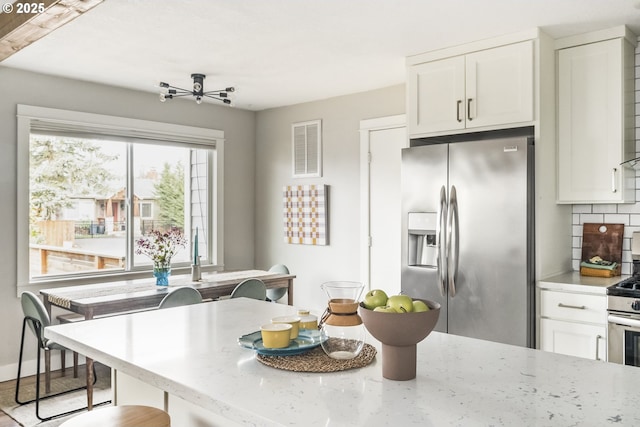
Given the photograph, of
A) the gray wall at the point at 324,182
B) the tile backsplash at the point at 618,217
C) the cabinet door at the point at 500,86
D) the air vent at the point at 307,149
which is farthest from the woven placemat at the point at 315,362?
the air vent at the point at 307,149

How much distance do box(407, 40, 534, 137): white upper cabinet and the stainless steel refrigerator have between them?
9.3 inches

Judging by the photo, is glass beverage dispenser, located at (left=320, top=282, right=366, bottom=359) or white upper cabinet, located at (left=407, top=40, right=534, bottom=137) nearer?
glass beverage dispenser, located at (left=320, top=282, right=366, bottom=359)

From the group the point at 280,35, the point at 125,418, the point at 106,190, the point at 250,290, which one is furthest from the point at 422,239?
the point at 106,190

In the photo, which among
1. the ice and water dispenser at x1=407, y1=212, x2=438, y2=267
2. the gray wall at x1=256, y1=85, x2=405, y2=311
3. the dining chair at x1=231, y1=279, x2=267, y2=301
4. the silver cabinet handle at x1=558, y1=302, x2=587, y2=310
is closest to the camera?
the silver cabinet handle at x1=558, y1=302, x2=587, y2=310

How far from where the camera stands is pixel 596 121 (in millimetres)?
3105

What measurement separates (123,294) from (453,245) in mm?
2245

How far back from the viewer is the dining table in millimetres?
3197

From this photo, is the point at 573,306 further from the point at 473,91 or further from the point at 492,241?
the point at 473,91

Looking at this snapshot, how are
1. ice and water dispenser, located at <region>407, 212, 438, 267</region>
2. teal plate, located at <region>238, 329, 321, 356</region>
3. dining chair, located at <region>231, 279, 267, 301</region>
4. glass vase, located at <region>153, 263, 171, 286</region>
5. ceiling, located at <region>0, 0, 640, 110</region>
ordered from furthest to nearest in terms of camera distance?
glass vase, located at <region>153, 263, 171, 286</region> → dining chair, located at <region>231, 279, 267, 301</region> → ice and water dispenser, located at <region>407, 212, 438, 267</region> → ceiling, located at <region>0, 0, 640, 110</region> → teal plate, located at <region>238, 329, 321, 356</region>

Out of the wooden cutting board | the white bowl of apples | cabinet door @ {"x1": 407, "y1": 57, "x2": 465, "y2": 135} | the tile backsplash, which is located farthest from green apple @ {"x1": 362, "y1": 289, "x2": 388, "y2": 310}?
the tile backsplash

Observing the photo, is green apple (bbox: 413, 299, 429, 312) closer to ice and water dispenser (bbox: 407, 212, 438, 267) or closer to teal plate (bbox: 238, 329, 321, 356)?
teal plate (bbox: 238, 329, 321, 356)

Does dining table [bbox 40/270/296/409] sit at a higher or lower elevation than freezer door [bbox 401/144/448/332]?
lower

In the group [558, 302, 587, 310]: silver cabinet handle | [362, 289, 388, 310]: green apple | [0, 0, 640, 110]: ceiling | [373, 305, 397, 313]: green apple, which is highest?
[0, 0, 640, 110]: ceiling

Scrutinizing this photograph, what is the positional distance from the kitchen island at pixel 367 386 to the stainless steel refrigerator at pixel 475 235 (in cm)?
142
